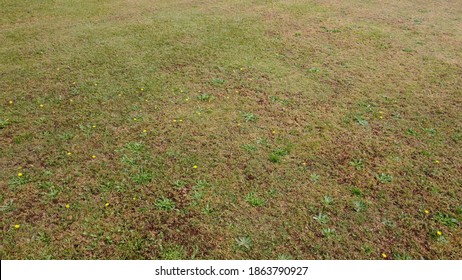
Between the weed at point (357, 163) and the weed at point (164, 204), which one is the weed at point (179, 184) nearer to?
the weed at point (164, 204)

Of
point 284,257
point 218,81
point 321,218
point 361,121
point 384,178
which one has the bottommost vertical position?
point 284,257

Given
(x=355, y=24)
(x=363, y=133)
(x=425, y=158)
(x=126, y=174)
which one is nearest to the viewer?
(x=126, y=174)

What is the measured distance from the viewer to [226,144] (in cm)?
664

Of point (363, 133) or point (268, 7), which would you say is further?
point (268, 7)

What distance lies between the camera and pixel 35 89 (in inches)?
324

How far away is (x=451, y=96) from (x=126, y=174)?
29.1ft

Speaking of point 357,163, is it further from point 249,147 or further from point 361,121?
point 249,147

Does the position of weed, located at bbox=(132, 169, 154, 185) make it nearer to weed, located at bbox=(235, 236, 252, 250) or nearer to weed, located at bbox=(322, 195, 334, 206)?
weed, located at bbox=(235, 236, 252, 250)

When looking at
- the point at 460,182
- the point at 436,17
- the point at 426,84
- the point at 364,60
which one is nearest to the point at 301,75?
the point at 364,60

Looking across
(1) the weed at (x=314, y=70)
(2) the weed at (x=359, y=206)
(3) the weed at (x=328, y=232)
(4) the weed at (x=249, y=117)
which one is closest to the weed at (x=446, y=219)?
(2) the weed at (x=359, y=206)

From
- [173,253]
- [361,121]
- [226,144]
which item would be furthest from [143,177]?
[361,121]

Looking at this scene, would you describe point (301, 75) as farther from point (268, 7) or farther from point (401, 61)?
point (268, 7)

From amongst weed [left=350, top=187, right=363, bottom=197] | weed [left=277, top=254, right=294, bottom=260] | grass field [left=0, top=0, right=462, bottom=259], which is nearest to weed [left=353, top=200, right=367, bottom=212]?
grass field [left=0, top=0, right=462, bottom=259]

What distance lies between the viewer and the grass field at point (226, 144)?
191 inches
